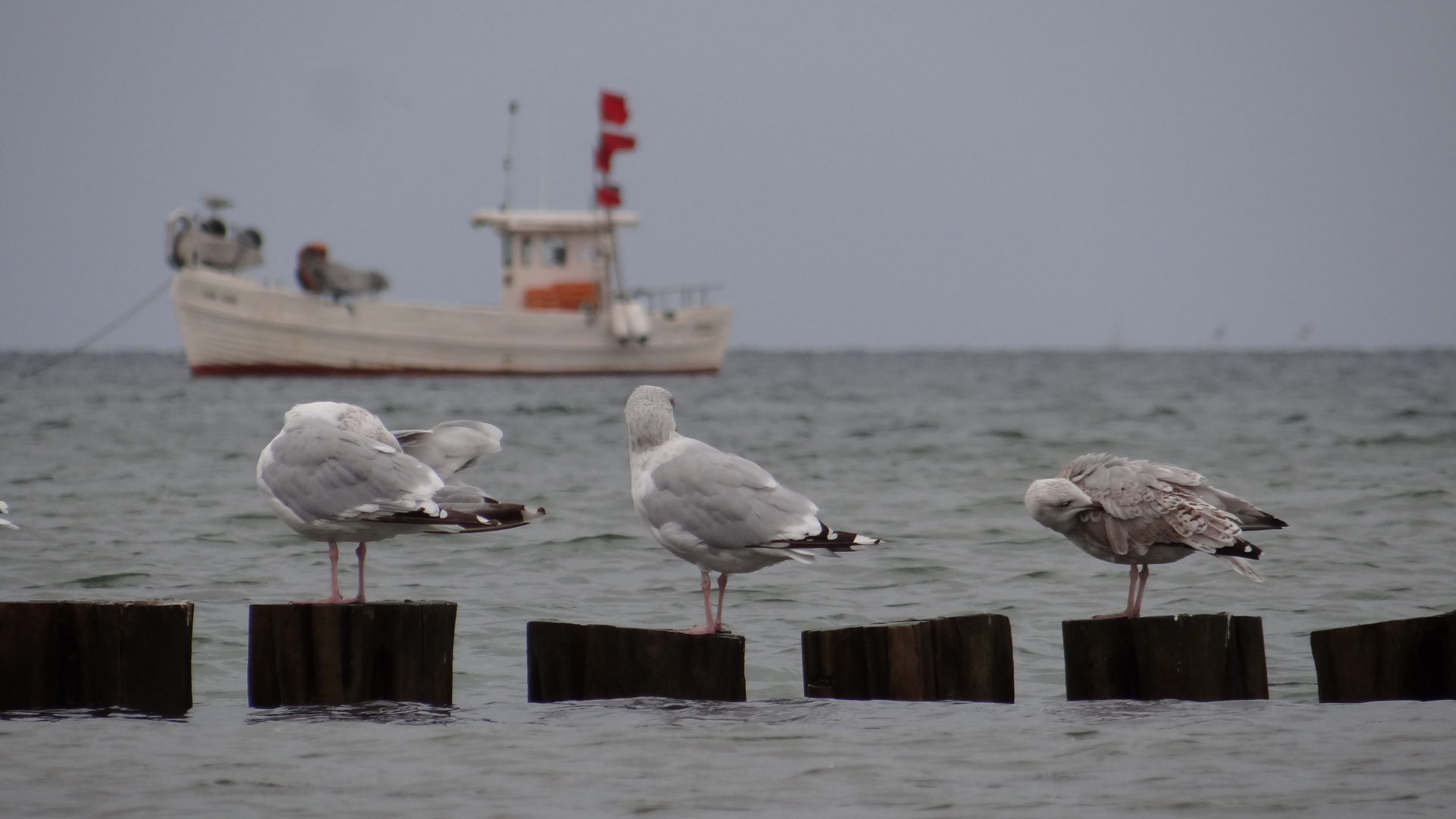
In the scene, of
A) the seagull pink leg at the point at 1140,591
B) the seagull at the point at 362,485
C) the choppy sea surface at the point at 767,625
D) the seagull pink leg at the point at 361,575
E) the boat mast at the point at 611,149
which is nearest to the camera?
the choppy sea surface at the point at 767,625

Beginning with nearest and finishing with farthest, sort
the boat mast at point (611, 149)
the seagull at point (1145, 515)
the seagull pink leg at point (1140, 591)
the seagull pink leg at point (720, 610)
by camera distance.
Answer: the seagull at point (1145, 515) < the seagull pink leg at point (720, 610) < the seagull pink leg at point (1140, 591) < the boat mast at point (611, 149)

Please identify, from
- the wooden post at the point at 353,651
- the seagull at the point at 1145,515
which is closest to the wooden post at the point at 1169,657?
the seagull at the point at 1145,515

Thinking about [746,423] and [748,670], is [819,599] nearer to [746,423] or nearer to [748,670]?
[748,670]

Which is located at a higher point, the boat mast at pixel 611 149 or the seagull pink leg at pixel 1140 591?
the boat mast at pixel 611 149

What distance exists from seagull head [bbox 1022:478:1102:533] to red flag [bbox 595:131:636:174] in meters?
36.7

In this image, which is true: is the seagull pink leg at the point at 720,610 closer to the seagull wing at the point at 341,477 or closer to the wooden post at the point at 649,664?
the wooden post at the point at 649,664

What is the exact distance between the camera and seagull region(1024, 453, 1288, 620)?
A: 620 cm

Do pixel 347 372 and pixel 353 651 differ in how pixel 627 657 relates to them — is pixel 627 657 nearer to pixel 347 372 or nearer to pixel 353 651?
pixel 353 651

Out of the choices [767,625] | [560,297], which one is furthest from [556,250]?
[767,625]

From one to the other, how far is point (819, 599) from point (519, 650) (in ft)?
7.13

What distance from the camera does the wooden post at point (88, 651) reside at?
5.86 meters

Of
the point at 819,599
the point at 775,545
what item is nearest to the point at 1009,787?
the point at 775,545

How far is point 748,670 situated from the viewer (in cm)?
770

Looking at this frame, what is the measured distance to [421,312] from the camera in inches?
1694
